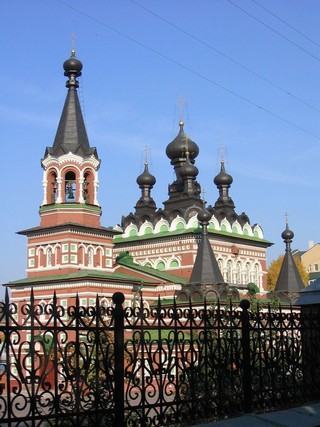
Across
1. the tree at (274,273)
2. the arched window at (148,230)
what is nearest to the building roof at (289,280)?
the arched window at (148,230)

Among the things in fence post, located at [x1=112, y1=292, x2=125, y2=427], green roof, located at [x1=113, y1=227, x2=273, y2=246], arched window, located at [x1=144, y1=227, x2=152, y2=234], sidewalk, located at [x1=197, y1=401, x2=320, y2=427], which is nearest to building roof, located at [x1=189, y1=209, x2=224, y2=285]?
green roof, located at [x1=113, y1=227, x2=273, y2=246]

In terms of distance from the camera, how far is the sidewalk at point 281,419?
5.86 m

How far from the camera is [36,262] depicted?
26.0 meters

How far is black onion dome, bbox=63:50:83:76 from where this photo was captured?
26.2m

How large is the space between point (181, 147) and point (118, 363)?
31.1 metres

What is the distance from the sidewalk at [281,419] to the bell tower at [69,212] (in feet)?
62.2

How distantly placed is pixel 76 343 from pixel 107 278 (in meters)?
19.4

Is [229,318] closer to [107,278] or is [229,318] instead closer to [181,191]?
[107,278]

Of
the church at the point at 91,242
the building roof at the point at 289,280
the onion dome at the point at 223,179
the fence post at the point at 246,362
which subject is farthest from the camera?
the onion dome at the point at 223,179

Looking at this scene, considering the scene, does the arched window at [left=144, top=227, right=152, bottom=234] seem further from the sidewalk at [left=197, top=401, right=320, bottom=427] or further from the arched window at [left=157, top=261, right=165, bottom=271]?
the sidewalk at [left=197, top=401, right=320, bottom=427]

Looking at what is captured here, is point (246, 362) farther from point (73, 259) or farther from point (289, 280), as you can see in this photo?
point (289, 280)

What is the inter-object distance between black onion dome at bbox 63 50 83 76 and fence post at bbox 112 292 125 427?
22095mm

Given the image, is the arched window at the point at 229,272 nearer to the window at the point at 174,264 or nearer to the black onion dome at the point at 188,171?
the window at the point at 174,264

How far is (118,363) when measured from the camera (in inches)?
214
